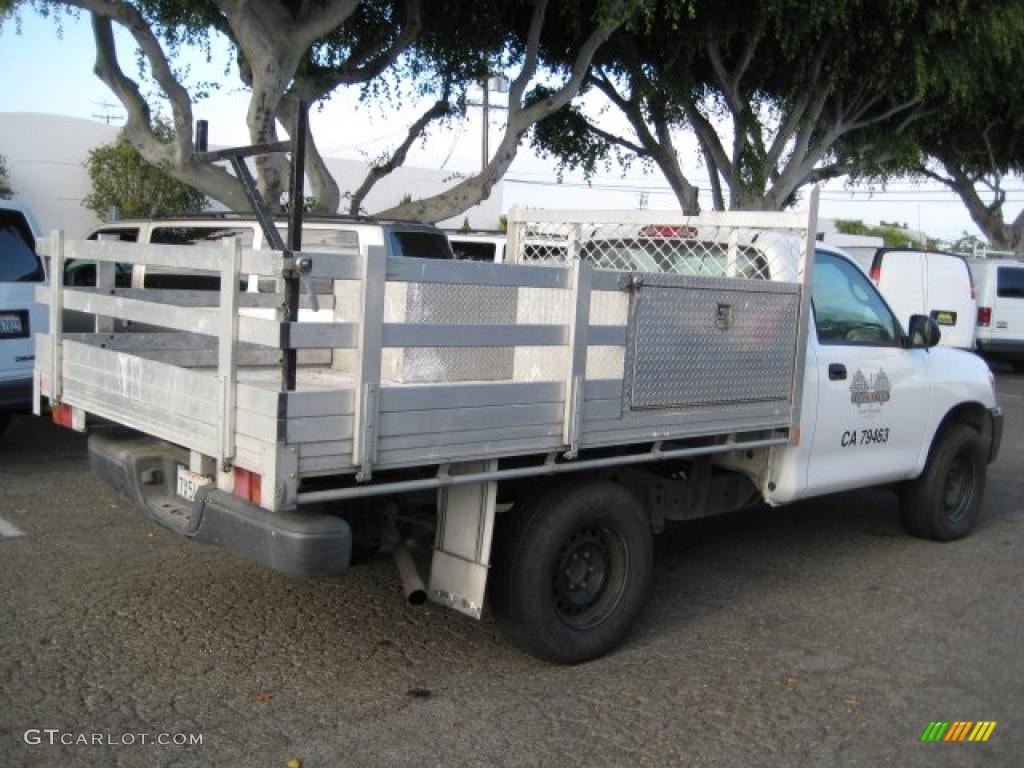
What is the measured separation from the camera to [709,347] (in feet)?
16.7

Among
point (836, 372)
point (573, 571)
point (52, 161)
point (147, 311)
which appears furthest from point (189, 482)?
point (52, 161)

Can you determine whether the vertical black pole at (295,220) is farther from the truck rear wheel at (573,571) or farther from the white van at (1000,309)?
the white van at (1000,309)

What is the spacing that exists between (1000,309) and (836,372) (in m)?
15.8

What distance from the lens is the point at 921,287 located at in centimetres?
1742

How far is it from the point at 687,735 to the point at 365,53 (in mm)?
12625

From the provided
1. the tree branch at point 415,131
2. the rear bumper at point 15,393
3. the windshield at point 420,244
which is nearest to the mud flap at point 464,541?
the windshield at point 420,244

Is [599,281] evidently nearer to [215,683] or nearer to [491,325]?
[491,325]

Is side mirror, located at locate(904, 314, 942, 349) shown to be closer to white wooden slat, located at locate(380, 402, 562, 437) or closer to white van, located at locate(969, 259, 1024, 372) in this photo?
Result: white wooden slat, located at locate(380, 402, 562, 437)

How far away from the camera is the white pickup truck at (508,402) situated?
3.87 meters

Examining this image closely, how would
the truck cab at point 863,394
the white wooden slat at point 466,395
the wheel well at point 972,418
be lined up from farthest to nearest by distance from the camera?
the wheel well at point 972,418, the truck cab at point 863,394, the white wooden slat at point 466,395

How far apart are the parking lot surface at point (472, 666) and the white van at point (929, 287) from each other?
1104cm

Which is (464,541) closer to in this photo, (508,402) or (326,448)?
(508,402)

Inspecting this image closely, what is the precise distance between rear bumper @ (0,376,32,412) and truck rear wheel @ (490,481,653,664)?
498 cm

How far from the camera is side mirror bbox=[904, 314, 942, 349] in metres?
6.55
